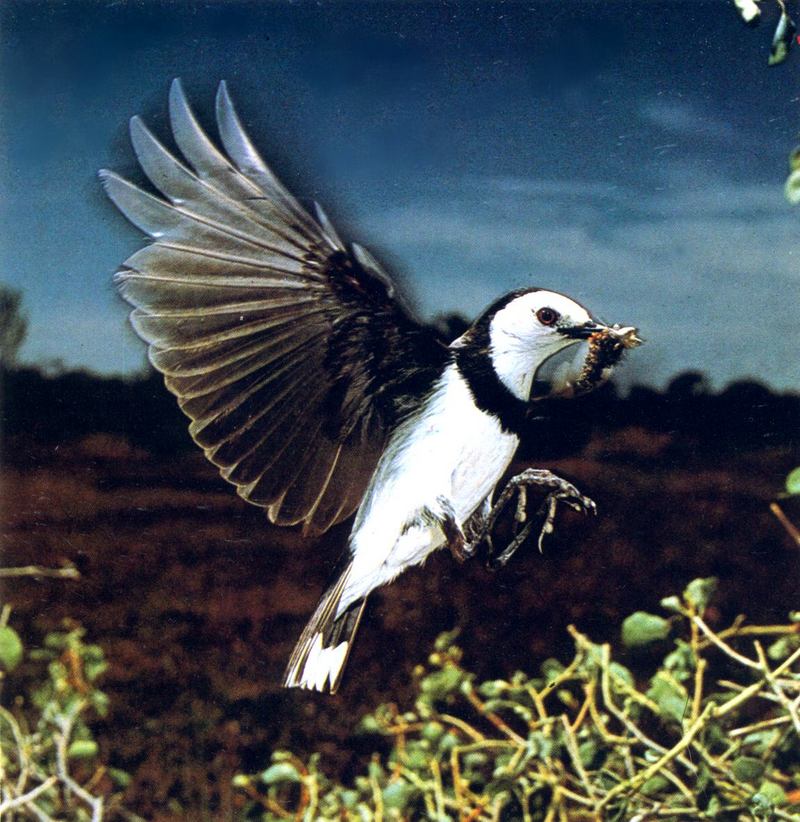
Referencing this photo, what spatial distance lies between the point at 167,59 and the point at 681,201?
2.84 ft

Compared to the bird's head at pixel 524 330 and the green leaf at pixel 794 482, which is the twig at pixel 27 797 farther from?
the green leaf at pixel 794 482

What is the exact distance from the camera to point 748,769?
188 centimetres

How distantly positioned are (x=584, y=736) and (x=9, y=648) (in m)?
0.96

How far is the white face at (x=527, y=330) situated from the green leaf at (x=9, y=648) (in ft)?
2.99

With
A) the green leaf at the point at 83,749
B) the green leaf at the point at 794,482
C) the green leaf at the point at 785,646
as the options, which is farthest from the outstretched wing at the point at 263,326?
the green leaf at the point at 785,646

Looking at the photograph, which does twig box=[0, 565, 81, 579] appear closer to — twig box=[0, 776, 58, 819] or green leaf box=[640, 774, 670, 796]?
twig box=[0, 776, 58, 819]

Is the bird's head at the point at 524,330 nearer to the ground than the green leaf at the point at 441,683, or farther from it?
farther from it

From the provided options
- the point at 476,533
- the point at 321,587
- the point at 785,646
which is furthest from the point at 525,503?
the point at 785,646

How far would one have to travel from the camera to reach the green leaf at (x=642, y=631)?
1905 mm

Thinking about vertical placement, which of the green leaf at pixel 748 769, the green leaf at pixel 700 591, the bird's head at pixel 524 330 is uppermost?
the bird's head at pixel 524 330

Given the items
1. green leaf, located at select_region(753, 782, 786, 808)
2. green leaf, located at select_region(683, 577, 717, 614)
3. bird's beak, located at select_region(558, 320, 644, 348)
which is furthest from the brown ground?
green leaf, located at select_region(753, 782, 786, 808)

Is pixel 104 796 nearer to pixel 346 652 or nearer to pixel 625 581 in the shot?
pixel 346 652

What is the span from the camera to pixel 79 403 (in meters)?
1.93

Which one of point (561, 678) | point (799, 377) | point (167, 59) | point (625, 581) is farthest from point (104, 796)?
point (799, 377)
